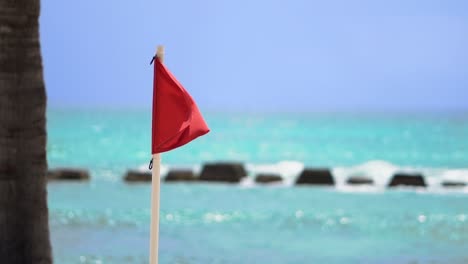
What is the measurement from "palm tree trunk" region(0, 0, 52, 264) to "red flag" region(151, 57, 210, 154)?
1.27 m

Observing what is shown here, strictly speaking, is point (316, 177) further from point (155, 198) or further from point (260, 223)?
point (155, 198)

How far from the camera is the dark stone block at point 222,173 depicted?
104ft

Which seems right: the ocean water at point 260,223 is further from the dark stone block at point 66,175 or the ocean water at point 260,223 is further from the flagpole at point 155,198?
the flagpole at point 155,198

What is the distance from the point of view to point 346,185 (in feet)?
104

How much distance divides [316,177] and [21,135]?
24181 millimetres

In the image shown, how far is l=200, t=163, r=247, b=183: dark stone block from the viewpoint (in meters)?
31.8

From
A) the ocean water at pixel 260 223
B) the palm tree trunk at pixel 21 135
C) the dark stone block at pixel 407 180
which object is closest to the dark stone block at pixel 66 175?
the ocean water at pixel 260 223

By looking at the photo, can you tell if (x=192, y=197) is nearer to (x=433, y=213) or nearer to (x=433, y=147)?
(x=433, y=213)

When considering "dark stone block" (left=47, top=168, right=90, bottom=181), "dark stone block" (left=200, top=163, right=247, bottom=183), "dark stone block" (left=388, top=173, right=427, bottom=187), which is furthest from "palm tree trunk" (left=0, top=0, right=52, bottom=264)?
"dark stone block" (left=47, top=168, right=90, bottom=181)

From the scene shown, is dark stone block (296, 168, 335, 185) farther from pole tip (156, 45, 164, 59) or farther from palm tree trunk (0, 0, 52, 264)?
pole tip (156, 45, 164, 59)

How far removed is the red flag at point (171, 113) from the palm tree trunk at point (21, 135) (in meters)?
1.27

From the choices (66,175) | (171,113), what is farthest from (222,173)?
(171,113)

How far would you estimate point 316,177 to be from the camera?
3136cm

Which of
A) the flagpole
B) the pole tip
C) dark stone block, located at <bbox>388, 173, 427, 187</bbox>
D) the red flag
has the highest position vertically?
dark stone block, located at <bbox>388, 173, 427, 187</bbox>
